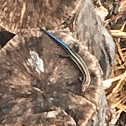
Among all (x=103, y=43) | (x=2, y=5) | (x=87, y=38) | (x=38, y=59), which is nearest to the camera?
(x=38, y=59)

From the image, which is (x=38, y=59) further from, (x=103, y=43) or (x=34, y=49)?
(x=103, y=43)

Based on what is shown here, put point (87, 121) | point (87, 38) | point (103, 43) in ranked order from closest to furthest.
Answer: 1. point (87, 121)
2. point (87, 38)
3. point (103, 43)

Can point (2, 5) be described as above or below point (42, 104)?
above

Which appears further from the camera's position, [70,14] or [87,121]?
[70,14]

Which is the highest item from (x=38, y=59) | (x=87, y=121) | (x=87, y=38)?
(x=87, y=38)

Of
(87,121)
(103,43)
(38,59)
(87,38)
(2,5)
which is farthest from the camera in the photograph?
(103,43)

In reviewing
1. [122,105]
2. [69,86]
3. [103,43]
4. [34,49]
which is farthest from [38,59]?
[122,105]

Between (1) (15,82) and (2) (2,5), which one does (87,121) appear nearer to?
(1) (15,82)

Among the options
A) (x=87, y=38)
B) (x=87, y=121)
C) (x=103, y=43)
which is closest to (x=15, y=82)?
(x=87, y=121)

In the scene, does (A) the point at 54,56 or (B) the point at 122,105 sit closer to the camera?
(A) the point at 54,56
